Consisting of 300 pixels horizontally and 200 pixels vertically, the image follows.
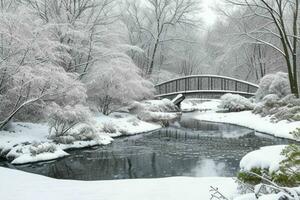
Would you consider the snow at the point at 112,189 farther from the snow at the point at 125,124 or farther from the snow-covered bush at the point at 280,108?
the snow-covered bush at the point at 280,108

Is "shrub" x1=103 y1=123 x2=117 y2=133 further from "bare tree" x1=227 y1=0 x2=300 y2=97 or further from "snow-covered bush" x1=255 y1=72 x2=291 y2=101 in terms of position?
"snow-covered bush" x1=255 y1=72 x2=291 y2=101

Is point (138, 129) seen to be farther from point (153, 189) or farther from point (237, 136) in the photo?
point (153, 189)

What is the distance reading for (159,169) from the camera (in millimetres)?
10000

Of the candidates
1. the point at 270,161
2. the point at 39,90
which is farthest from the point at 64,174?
the point at 270,161

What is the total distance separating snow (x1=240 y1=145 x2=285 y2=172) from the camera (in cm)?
472

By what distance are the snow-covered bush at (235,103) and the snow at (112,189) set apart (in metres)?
21.5

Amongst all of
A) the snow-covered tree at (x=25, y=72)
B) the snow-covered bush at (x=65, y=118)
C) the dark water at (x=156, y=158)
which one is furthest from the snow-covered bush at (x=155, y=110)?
the snow-covered tree at (x=25, y=72)

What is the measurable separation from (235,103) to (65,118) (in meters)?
18.4

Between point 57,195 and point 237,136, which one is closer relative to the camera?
point 57,195

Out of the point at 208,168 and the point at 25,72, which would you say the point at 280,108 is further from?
the point at 25,72

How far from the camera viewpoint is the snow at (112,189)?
19.3ft

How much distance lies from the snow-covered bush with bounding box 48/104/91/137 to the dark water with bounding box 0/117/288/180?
47.9 inches

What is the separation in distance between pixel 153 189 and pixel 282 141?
9.90m

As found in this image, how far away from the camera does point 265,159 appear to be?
507 cm
